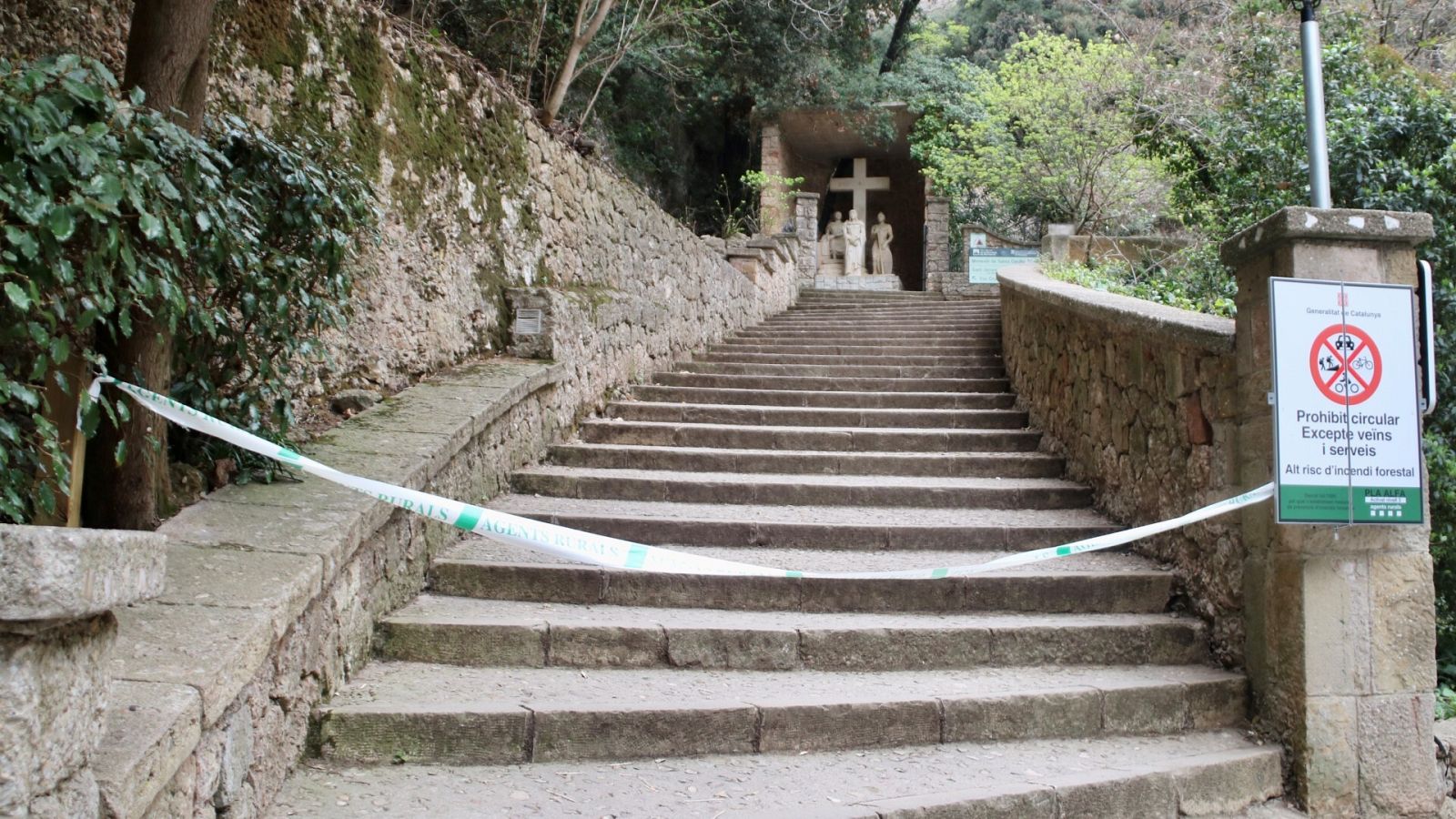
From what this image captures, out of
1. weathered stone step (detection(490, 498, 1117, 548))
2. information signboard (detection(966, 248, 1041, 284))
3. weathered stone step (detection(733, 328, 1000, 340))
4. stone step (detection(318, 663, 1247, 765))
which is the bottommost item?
stone step (detection(318, 663, 1247, 765))

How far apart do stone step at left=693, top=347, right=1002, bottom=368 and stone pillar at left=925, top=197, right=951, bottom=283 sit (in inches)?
319

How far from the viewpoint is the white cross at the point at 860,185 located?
18078 millimetres

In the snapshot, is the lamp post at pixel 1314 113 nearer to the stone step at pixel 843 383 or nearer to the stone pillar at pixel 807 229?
the stone step at pixel 843 383

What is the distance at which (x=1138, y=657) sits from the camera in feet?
11.8

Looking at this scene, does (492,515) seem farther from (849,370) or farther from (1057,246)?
(1057,246)

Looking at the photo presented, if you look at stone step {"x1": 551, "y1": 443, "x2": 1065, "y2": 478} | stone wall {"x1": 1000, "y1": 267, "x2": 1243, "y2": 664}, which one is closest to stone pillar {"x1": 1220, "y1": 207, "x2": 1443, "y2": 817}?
stone wall {"x1": 1000, "y1": 267, "x2": 1243, "y2": 664}

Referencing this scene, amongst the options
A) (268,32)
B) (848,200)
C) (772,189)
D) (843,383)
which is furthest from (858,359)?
(848,200)

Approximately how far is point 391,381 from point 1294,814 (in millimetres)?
3699

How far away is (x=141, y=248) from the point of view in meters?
2.29

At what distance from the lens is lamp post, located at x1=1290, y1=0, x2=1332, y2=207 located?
11.2ft

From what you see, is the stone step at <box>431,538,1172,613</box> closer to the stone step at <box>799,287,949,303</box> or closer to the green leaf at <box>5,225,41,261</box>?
the green leaf at <box>5,225,41,261</box>

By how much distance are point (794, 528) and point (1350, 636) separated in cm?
216

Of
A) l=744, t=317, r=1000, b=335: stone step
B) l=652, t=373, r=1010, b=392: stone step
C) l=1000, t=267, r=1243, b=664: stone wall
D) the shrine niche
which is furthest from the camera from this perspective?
Answer: the shrine niche

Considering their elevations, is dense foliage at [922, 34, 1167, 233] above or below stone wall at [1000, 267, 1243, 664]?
above
